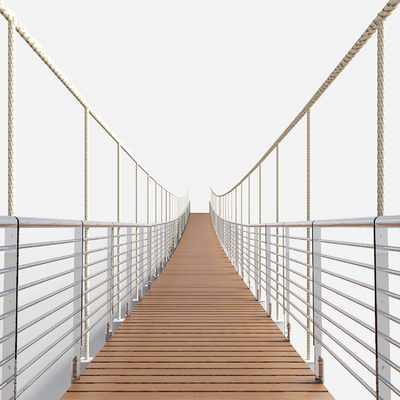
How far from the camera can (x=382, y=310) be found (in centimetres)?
135

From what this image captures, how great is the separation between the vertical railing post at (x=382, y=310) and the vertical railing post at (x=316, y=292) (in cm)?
67

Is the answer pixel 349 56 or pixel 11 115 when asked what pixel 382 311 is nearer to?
pixel 349 56

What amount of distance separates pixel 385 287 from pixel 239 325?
2022 mm

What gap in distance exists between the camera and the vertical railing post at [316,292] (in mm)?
2049

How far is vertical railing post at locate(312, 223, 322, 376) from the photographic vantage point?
2049mm

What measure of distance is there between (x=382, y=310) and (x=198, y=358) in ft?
4.75

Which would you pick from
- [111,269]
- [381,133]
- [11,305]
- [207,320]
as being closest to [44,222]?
[11,305]

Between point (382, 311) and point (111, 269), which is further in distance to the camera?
point (111, 269)

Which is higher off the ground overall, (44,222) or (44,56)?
(44,56)

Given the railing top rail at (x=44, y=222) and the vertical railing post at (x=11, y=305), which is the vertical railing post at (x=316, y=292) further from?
the vertical railing post at (x=11, y=305)

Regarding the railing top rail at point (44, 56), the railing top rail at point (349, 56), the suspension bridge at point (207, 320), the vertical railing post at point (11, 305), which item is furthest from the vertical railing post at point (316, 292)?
the railing top rail at point (44, 56)

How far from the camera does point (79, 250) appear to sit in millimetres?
2074

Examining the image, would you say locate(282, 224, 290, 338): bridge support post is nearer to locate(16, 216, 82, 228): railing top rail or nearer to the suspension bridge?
the suspension bridge

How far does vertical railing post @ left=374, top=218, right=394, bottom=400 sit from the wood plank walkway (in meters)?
0.62
